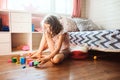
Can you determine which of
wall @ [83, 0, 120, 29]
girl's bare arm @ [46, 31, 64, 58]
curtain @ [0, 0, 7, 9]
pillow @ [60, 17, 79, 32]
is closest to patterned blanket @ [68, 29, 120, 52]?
pillow @ [60, 17, 79, 32]

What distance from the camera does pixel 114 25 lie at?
2967mm

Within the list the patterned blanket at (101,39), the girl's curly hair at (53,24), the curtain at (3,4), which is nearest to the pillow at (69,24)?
the patterned blanket at (101,39)

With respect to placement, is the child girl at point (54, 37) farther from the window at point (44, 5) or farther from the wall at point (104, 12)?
the wall at point (104, 12)

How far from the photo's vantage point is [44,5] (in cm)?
316

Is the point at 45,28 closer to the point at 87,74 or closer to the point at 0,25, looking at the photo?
the point at 87,74

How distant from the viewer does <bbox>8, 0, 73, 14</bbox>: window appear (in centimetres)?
288

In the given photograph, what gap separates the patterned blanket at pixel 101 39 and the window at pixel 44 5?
111 centimetres

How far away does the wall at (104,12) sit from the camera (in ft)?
9.60

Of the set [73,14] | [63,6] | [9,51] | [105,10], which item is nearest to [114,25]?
[105,10]

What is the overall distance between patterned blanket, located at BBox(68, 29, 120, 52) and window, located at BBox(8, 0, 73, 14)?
3.63ft

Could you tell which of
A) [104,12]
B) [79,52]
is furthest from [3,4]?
[104,12]

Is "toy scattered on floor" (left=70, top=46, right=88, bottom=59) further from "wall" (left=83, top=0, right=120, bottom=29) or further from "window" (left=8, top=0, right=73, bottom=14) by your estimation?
"window" (left=8, top=0, right=73, bottom=14)

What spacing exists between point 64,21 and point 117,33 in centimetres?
127

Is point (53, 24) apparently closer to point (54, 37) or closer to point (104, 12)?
point (54, 37)
